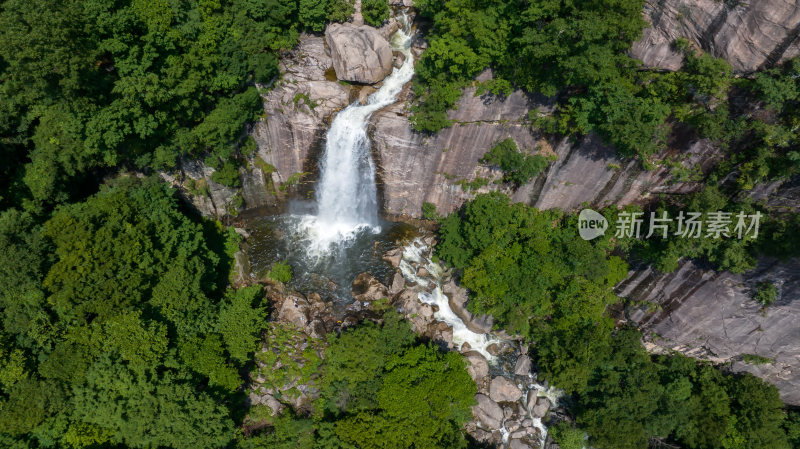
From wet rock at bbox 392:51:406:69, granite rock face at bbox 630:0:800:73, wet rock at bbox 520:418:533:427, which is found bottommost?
wet rock at bbox 520:418:533:427

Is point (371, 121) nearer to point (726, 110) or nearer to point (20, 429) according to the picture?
point (726, 110)

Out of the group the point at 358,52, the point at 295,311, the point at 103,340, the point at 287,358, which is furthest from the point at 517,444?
the point at 358,52

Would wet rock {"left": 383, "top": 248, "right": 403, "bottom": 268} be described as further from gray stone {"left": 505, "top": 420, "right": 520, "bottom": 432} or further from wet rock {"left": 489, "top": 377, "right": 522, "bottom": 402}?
gray stone {"left": 505, "top": 420, "right": 520, "bottom": 432}

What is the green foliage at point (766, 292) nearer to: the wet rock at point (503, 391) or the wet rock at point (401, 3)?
the wet rock at point (503, 391)

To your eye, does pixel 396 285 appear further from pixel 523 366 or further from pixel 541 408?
pixel 541 408

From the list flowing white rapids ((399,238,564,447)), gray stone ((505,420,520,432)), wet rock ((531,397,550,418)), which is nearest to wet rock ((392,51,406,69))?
flowing white rapids ((399,238,564,447))

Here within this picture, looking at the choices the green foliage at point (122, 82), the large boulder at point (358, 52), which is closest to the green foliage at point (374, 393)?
the green foliage at point (122, 82)

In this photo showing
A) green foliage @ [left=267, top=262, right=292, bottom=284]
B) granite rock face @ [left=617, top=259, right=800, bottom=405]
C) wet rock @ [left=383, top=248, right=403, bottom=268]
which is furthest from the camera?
wet rock @ [left=383, top=248, right=403, bottom=268]

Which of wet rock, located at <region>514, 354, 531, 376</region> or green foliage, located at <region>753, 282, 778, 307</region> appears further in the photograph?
wet rock, located at <region>514, 354, 531, 376</region>
